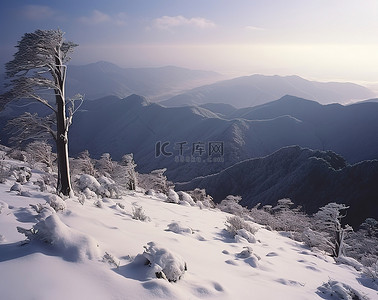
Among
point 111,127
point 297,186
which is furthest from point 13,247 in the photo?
point 111,127

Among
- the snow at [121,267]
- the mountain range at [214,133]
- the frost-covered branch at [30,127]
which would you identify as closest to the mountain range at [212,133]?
the mountain range at [214,133]

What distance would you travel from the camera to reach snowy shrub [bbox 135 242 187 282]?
3.26m

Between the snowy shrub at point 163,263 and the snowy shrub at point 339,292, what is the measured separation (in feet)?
8.84

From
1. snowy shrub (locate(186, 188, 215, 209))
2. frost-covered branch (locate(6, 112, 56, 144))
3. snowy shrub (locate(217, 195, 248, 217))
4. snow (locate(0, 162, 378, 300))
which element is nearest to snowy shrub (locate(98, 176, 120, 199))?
frost-covered branch (locate(6, 112, 56, 144))

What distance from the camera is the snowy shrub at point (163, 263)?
10.7ft

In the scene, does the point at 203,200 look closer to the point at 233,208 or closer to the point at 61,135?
the point at 233,208

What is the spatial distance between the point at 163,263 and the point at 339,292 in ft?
10.2

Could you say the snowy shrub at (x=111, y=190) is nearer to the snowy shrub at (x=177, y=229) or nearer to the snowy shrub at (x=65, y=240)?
the snowy shrub at (x=177, y=229)

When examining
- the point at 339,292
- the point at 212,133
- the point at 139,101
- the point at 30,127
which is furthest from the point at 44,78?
the point at 139,101

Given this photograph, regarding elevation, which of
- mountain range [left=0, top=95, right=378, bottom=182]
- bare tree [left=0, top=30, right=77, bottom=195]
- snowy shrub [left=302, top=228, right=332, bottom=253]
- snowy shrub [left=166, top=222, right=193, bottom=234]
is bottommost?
mountain range [left=0, top=95, right=378, bottom=182]

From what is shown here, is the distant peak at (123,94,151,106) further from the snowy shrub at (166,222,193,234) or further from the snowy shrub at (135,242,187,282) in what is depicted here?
the snowy shrub at (135,242,187,282)

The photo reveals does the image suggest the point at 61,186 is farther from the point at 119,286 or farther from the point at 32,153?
the point at 32,153

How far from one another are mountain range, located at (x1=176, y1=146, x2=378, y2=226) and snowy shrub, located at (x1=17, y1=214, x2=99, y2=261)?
136 ft

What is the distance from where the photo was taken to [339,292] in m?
4.48
